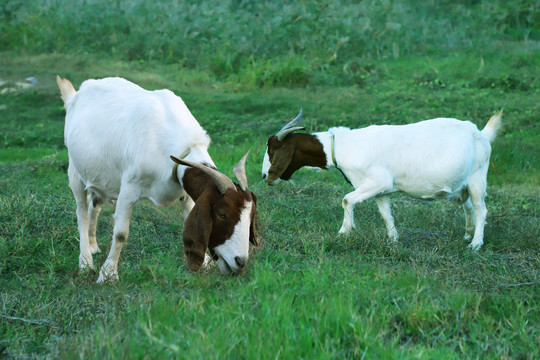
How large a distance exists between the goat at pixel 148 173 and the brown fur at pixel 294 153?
5.34 feet

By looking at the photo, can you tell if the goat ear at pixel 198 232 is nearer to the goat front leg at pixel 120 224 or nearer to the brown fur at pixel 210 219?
the brown fur at pixel 210 219

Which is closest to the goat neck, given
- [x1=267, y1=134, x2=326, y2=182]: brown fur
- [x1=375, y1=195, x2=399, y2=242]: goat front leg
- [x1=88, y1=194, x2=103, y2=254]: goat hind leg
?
[x1=267, y1=134, x2=326, y2=182]: brown fur

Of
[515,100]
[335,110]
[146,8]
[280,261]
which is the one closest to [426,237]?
[280,261]

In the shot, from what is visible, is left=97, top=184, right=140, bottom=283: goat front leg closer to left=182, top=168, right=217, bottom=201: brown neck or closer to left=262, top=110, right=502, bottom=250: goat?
left=182, top=168, right=217, bottom=201: brown neck

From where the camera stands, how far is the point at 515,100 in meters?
11.6

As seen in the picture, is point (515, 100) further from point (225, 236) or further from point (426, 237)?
point (225, 236)

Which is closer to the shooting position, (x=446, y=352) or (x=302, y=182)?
(x=446, y=352)

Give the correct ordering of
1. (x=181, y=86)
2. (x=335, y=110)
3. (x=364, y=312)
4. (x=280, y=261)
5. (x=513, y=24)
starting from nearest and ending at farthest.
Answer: (x=364, y=312) < (x=280, y=261) < (x=335, y=110) < (x=181, y=86) < (x=513, y=24)

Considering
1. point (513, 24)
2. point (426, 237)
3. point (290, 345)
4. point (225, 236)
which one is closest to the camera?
point (290, 345)

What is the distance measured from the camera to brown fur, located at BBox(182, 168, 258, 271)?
13.1ft

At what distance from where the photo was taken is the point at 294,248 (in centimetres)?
513

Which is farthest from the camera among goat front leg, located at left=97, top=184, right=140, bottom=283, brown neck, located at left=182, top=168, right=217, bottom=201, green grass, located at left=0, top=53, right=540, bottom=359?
goat front leg, located at left=97, top=184, right=140, bottom=283

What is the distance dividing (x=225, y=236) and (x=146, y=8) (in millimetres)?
14879

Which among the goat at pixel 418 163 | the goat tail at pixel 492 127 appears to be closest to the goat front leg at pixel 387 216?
the goat at pixel 418 163
